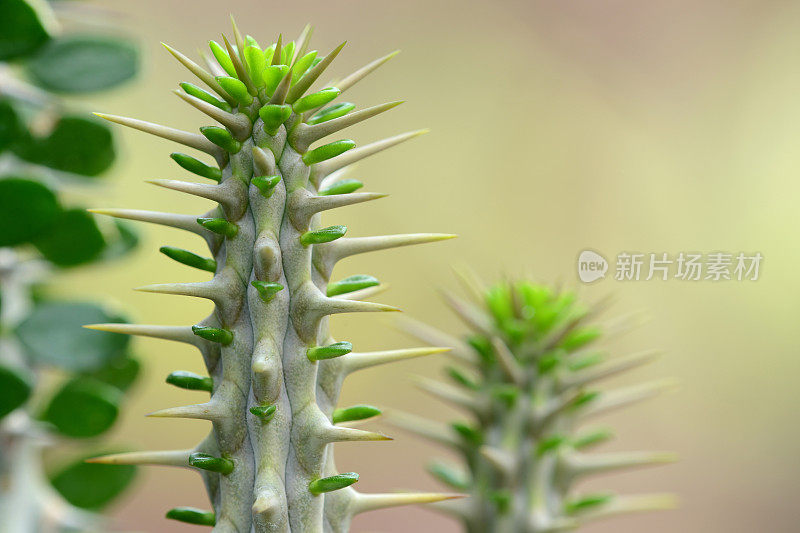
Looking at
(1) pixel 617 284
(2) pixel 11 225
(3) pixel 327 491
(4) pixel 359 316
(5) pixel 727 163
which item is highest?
(5) pixel 727 163

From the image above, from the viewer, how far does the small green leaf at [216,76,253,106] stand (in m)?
0.30

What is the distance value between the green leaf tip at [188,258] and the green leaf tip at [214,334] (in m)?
0.03

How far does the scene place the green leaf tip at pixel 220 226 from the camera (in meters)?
0.30

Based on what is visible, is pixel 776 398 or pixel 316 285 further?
pixel 776 398

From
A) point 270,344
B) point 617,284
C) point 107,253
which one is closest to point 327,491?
point 270,344

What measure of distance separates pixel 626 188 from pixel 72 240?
1.17 meters

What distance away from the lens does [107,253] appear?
530 mm

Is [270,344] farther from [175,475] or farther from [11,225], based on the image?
[175,475]

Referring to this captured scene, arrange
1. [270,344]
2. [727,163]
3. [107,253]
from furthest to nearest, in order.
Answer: [727,163] → [107,253] → [270,344]

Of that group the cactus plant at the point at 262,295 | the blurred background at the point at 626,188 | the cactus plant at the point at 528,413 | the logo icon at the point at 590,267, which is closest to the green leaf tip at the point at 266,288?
the cactus plant at the point at 262,295

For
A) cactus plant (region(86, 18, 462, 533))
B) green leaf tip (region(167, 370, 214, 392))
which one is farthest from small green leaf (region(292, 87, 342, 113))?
green leaf tip (region(167, 370, 214, 392))

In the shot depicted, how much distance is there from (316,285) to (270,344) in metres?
0.04

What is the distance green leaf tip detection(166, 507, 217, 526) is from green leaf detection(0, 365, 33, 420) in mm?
171

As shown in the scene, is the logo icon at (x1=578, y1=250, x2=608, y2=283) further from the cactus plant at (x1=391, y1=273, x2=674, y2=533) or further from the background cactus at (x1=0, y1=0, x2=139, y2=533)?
the background cactus at (x1=0, y1=0, x2=139, y2=533)
